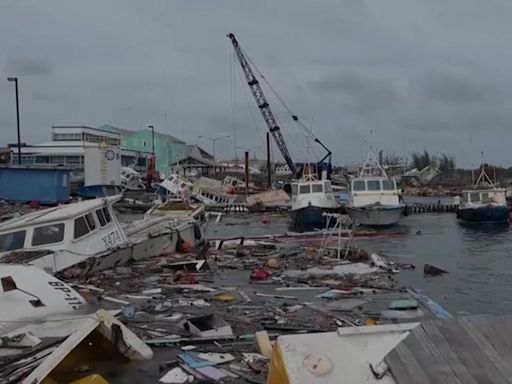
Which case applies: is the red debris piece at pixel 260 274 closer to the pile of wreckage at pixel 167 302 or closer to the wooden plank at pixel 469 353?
the pile of wreckage at pixel 167 302

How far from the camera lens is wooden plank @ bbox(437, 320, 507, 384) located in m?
4.41

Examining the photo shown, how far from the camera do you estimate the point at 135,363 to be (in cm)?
895

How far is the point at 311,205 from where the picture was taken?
149 ft

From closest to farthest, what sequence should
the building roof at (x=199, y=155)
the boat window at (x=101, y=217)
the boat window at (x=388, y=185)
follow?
the boat window at (x=101, y=217) → the boat window at (x=388, y=185) → the building roof at (x=199, y=155)

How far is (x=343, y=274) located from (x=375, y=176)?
28.9m

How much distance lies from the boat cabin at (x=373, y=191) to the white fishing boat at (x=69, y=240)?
26550 millimetres

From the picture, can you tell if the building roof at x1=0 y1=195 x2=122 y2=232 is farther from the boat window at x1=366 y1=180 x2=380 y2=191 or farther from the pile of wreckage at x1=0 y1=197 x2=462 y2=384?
the boat window at x1=366 y1=180 x2=380 y2=191

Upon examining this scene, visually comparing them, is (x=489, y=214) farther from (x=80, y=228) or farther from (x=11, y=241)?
(x=11, y=241)

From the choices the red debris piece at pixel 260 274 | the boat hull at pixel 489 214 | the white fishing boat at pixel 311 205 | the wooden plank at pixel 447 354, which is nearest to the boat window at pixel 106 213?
the red debris piece at pixel 260 274

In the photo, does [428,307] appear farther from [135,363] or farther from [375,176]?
[375,176]

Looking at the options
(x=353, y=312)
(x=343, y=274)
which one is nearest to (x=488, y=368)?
(x=353, y=312)

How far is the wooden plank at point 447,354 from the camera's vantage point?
4.42m

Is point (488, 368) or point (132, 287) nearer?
point (488, 368)

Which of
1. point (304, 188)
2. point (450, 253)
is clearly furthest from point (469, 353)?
point (304, 188)
